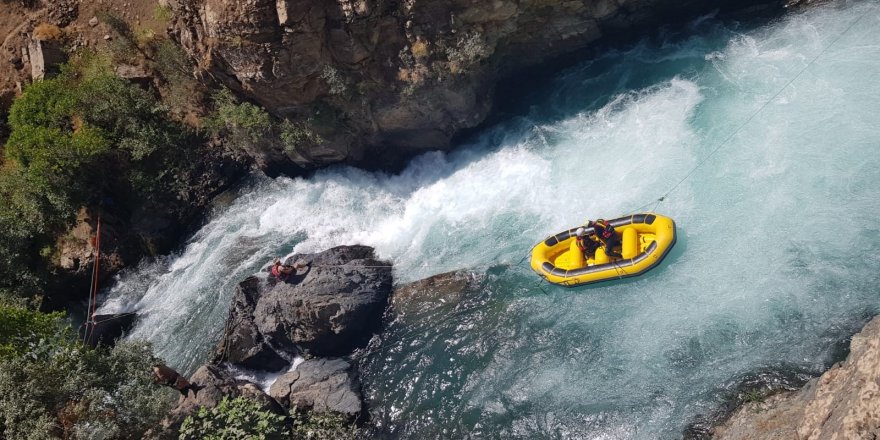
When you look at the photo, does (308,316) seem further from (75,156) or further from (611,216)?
(75,156)

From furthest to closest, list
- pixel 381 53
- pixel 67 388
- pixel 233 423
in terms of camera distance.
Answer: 1. pixel 381 53
2. pixel 233 423
3. pixel 67 388

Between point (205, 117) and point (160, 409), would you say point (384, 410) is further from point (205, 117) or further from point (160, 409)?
point (205, 117)

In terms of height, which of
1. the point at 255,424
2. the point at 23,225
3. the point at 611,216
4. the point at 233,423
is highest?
the point at 23,225

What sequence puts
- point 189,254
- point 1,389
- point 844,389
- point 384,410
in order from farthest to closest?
1. point 189,254
2. point 384,410
3. point 1,389
4. point 844,389

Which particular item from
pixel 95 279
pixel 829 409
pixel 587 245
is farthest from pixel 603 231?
pixel 95 279

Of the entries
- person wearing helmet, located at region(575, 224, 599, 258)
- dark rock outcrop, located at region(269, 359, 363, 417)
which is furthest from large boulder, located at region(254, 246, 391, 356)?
person wearing helmet, located at region(575, 224, 599, 258)

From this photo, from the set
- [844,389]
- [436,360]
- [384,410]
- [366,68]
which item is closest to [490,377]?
[436,360]

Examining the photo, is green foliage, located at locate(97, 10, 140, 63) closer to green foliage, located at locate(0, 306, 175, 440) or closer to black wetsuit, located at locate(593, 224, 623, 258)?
green foliage, located at locate(0, 306, 175, 440)
